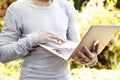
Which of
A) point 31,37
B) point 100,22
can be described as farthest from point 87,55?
point 100,22

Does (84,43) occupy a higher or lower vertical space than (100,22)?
higher

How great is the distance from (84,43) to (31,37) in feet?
0.66

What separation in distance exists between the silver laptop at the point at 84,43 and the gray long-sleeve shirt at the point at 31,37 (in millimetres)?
51

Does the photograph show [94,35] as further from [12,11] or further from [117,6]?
[117,6]

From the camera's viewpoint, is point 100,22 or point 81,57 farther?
point 100,22

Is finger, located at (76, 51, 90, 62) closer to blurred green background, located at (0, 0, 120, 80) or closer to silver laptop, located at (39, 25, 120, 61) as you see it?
silver laptop, located at (39, 25, 120, 61)

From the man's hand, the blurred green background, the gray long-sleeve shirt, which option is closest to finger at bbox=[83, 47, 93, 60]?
the man's hand

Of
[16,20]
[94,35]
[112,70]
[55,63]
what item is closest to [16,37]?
[16,20]

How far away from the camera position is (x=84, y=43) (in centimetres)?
141

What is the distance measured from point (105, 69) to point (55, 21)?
6.88 ft

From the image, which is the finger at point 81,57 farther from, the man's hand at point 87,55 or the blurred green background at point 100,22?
the blurred green background at point 100,22

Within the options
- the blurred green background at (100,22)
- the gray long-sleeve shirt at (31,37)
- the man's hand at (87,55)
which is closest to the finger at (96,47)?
the man's hand at (87,55)

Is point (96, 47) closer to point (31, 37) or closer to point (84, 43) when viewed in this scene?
point (84, 43)

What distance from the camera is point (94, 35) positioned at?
1.43 m
